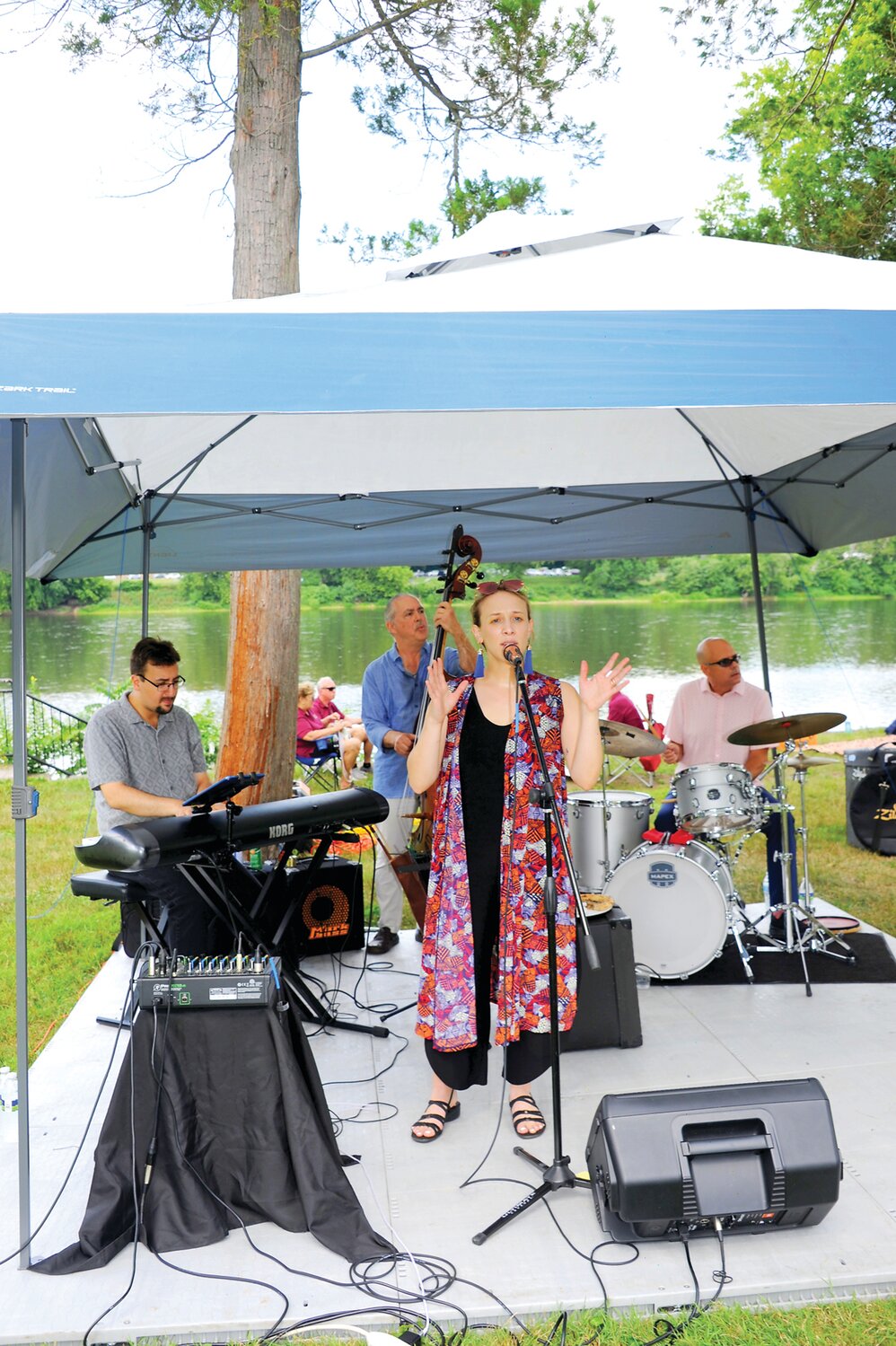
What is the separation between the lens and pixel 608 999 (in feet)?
11.1

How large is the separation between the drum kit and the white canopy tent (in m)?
1.17

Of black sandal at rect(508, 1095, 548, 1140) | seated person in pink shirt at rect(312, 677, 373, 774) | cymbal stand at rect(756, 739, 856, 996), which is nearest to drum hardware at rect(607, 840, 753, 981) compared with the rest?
cymbal stand at rect(756, 739, 856, 996)

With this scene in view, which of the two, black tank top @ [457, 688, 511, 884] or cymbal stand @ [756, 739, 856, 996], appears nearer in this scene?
black tank top @ [457, 688, 511, 884]

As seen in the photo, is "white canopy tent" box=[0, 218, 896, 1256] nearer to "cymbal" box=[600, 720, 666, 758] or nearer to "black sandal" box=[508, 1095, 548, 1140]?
"cymbal" box=[600, 720, 666, 758]

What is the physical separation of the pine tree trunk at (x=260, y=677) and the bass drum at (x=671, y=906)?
2.41 m

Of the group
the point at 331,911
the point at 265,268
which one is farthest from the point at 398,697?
the point at 265,268

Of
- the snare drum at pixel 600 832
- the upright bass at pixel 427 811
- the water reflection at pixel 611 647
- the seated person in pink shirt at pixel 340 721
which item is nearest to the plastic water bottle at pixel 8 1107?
the upright bass at pixel 427 811

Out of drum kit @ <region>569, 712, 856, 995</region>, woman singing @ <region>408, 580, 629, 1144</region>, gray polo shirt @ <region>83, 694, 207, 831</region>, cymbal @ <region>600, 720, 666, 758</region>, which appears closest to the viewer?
woman singing @ <region>408, 580, 629, 1144</region>

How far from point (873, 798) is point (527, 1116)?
14.0 ft

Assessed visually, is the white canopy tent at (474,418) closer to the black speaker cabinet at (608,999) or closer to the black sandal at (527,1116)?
the black sandal at (527,1116)

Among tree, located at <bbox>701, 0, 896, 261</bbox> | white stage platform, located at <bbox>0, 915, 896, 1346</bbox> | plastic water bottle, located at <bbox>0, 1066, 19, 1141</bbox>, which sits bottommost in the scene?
white stage platform, located at <bbox>0, 915, 896, 1346</bbox>

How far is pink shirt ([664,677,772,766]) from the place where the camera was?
15.4 feet

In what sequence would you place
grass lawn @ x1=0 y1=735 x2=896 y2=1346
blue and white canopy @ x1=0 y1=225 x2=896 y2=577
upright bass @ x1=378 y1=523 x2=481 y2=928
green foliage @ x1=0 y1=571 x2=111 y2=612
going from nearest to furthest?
1. grass lawn @ x1=0 y1=735 x2=896 y2=1346
2. blue and white canopy @ x1=0 y1=225 x2=896 y2=577
3. upright bass @ x1=378 y1=523 x2=481 y2=928
4. green foliage @ x1=0 y1=571 x2=111 y2=612

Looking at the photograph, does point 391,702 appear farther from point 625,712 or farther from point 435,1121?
point 625,712
